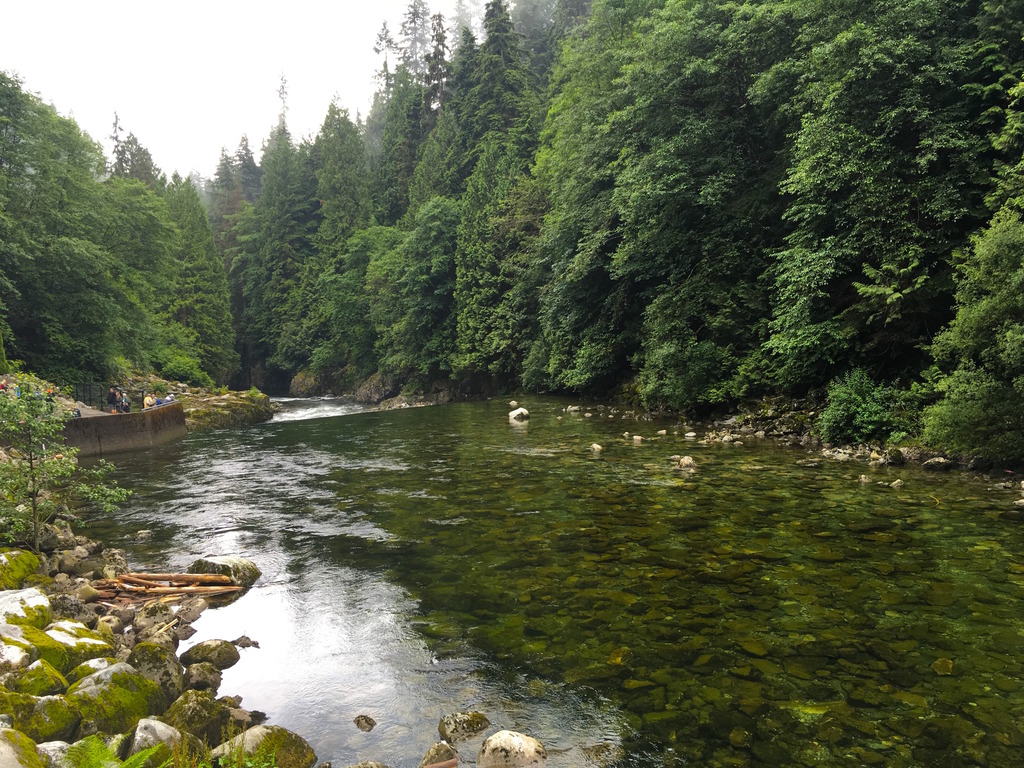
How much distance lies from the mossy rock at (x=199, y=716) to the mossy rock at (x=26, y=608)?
7.81 ft

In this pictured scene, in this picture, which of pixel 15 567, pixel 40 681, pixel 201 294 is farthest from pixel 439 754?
pixel 201 294

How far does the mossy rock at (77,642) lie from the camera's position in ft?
19.1

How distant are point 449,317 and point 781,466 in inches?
1409

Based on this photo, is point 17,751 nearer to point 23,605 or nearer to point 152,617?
point 23,605

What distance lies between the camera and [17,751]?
12.2ft

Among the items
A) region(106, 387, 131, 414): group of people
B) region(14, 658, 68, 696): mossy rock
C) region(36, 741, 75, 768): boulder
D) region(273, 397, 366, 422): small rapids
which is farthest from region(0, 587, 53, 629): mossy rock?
region(273, 397, 366, 422): small rapids

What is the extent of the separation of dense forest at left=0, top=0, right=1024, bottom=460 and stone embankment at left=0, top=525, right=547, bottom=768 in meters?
11.7

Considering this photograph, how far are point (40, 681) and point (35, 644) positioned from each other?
66 centimetres

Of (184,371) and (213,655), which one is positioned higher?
(184,371)

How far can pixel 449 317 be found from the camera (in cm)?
4656

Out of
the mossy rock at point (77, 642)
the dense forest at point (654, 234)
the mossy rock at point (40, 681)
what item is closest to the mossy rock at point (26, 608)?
the mossy rock at point (77, 642)

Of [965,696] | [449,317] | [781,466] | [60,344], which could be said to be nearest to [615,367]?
[781,466]

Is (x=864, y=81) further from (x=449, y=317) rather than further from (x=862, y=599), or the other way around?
(x=449, y=317)

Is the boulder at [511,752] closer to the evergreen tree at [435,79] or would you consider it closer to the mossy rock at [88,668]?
the mossy rock at [88,668]
